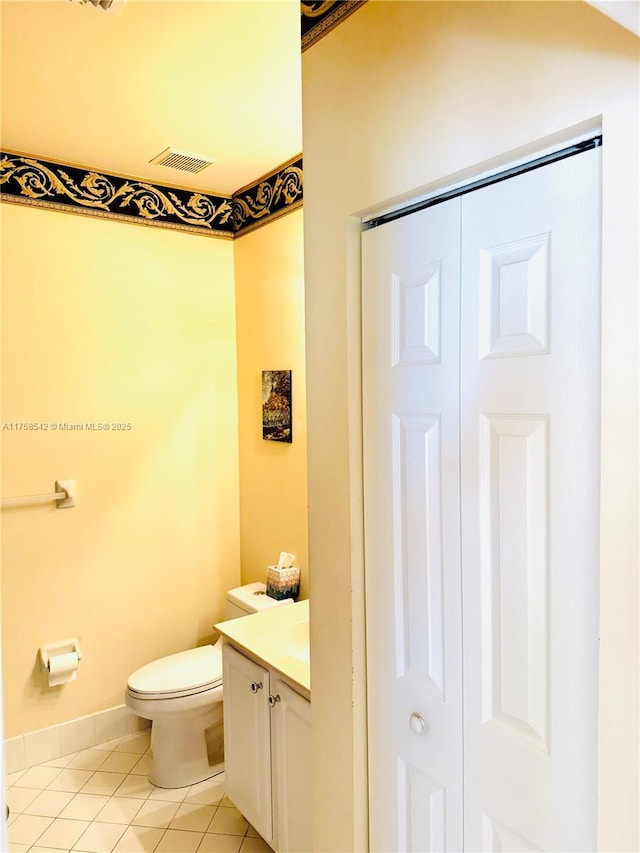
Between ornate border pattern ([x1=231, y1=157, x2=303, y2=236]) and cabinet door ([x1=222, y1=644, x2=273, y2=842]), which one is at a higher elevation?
ornate border pattern ([x1=231, y1=157, x2=303, y2=236])

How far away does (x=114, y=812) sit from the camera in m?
2.25

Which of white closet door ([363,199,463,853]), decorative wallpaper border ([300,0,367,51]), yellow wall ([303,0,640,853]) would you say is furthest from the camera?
decorative wallpaper border ([300,0,367,51])

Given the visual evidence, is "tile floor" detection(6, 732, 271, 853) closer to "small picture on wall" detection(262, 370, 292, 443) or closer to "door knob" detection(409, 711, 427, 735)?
"door knob" detection(409, 711, 427, 735)

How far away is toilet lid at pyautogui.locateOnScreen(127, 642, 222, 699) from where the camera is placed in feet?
7.69

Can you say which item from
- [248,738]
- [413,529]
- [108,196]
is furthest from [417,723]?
[108,196]

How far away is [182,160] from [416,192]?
178cm

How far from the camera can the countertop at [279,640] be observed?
5.56 feet

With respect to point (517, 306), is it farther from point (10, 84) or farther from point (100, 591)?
point (100, 591)

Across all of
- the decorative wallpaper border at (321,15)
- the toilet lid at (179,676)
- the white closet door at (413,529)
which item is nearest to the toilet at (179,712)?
the toilet lid at (179,676)

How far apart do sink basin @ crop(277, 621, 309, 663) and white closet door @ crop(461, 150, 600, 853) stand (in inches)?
34.2

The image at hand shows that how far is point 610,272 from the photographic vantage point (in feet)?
2.67

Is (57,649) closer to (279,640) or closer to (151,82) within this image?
(279,640)

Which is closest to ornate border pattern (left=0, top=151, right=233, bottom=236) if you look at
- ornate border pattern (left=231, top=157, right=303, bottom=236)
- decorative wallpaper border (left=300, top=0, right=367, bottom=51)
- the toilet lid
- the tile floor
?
ornate border pattern (left=231, top=157, right=303, bottom=236)

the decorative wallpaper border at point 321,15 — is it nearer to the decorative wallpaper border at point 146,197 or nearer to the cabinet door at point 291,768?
the decorative wallpaper border at point 146,197
